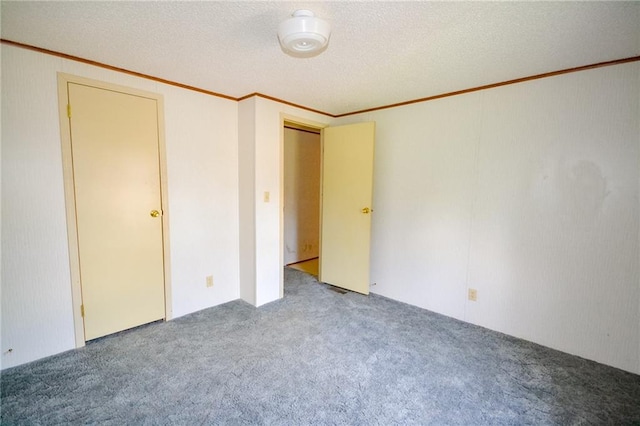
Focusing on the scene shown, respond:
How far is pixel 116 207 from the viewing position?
7.72 ft

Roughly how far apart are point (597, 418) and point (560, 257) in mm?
1074

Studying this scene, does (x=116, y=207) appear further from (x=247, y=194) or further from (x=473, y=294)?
(x=473, y=294)

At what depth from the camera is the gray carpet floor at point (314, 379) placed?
164 centimetres

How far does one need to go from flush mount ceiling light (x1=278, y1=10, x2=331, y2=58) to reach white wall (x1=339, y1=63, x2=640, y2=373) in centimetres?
174

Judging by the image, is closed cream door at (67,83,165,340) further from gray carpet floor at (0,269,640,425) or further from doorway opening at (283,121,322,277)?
doorway opening at (283,121,322,277)

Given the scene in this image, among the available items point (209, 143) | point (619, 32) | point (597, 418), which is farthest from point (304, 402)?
point (619, 32)

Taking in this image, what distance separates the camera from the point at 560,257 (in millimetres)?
2271

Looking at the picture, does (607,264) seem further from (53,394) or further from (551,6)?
(53,394)

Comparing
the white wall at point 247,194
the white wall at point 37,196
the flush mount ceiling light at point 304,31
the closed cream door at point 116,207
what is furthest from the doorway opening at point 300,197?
the flush mount ceiling light at point 304,31

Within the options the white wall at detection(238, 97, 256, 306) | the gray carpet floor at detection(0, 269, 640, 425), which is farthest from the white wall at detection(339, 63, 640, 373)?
the white wall at detection(238, 97, 256, 306)

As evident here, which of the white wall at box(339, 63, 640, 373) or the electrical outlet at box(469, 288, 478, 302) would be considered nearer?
the white wall at box(339, 63, 640, 373)

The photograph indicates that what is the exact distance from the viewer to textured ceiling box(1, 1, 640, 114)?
1.47m

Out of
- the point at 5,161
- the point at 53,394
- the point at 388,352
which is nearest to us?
the point at 53,394

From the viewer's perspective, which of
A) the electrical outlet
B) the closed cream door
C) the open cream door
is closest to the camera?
the closed cream door
